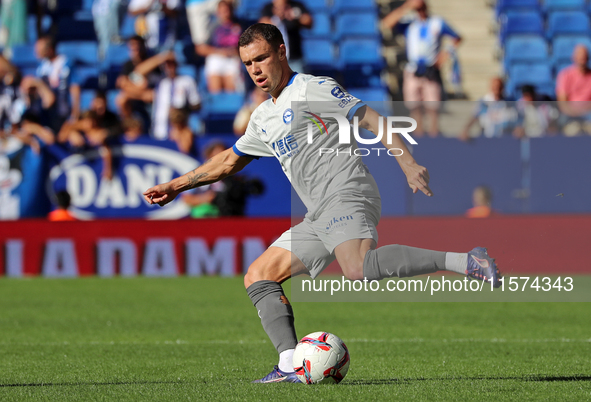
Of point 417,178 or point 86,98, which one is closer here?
point 417,178

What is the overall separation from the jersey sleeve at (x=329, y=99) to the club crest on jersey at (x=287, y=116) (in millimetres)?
125

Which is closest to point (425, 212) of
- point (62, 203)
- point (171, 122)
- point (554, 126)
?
point (554, 126)

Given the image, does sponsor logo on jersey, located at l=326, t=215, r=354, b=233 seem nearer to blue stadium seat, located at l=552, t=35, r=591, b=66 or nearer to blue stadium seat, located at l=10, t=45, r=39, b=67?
blue stadium seat, located at l=10, t=45, r=39, b=67

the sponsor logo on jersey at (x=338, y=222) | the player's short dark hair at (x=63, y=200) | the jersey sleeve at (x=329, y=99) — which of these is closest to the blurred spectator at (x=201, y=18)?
the player's short dark hair at (x=63, y=200)

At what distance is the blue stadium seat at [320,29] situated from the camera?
17.0 metres

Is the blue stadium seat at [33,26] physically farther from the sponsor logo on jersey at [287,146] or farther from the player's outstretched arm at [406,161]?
the player's outstretched arm at [406,161]

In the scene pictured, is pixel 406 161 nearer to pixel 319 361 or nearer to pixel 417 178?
pixel 417 178

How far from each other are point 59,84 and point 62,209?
9.49 ft

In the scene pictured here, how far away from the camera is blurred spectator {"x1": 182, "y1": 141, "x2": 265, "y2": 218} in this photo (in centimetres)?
1315

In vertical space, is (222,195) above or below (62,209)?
above

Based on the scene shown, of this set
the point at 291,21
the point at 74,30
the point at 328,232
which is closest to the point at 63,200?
the point at 291,21

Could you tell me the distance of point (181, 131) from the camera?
1366 centimetres

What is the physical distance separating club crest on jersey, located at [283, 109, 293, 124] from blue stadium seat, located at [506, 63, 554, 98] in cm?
1152

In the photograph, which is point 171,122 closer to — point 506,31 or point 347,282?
point 506,31
